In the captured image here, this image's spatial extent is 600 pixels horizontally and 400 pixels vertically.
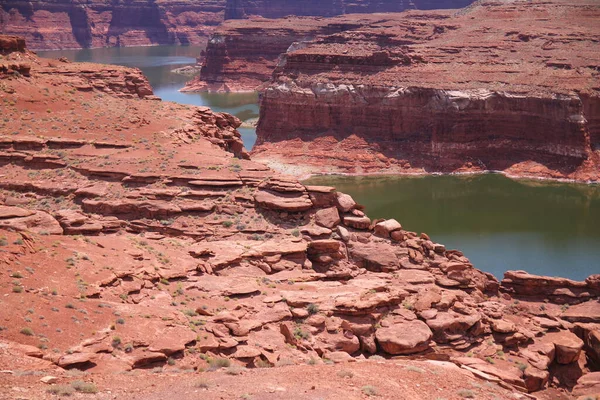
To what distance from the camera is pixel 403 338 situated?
26406 millimetres

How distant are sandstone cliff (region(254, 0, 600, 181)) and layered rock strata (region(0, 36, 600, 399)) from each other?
40743mm

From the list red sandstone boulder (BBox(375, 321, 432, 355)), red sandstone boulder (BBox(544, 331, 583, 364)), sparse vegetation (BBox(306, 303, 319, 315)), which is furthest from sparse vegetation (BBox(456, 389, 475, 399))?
red sandstone boulder (BBox(544, 331, 583, 364))

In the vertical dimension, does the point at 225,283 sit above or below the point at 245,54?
above

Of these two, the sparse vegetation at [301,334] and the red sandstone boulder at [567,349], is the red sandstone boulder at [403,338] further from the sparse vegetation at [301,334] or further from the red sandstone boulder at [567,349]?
the red sandstone boulder at [567,349]

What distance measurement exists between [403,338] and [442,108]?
54.0 metres

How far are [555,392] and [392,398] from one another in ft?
36.9

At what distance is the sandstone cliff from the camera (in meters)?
75.1

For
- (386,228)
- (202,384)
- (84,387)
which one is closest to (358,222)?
(386,228)

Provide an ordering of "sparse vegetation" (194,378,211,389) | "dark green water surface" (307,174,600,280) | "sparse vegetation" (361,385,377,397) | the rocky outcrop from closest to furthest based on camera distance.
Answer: "sparse vegetation" (194,378,211,389), "sparse vegetation" (361,385,377,397), "dark green water surface" (307,174,600,280), the rocky outcrop

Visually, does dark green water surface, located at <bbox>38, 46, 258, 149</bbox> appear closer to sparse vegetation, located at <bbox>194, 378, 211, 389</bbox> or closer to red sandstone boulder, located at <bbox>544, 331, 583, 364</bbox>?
red sandstone boulder, located at <bbox>544, 331, 583, 364</bbox>

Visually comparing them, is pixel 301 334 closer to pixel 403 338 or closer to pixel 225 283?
pixel 403 338

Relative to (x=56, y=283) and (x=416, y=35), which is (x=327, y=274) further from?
(x=416, y=35)

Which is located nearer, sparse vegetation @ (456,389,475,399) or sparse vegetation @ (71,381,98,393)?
sparse vegetation @ (71,381,98,393)

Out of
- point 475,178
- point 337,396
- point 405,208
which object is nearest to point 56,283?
point 337,396
